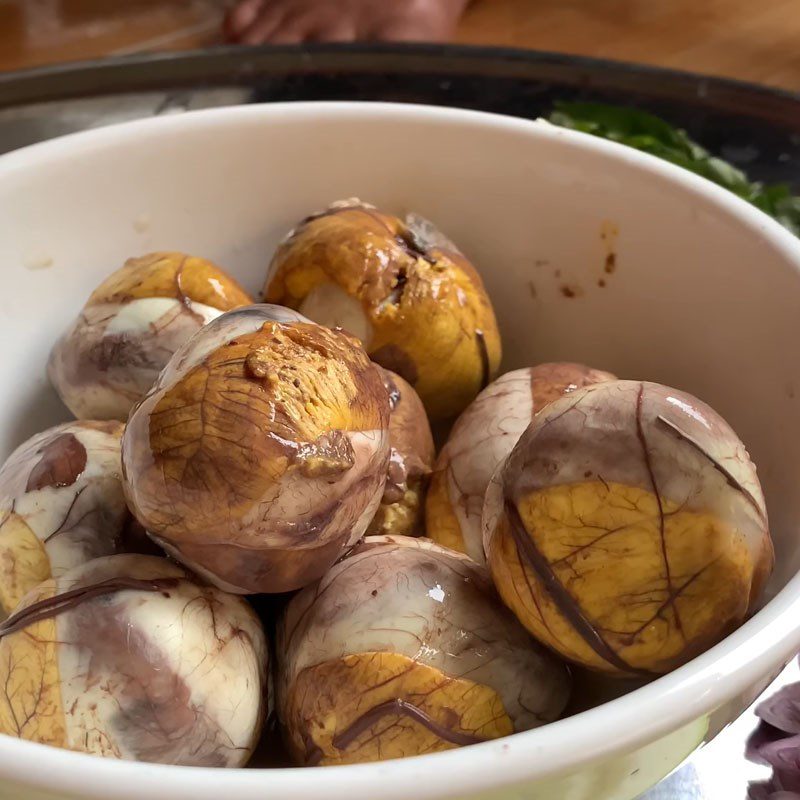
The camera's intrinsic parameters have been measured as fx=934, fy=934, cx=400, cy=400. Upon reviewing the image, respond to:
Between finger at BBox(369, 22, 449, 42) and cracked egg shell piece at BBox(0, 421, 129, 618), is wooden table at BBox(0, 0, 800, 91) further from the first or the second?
cracked egg shell piece at BBox(0, 421, 129, 618)

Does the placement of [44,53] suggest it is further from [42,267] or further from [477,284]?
[477,284]

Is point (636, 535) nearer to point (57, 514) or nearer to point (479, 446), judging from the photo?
point (479, 446)

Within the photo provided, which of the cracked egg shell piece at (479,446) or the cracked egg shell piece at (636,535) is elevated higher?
the cracked egg shell piece at (636,535)

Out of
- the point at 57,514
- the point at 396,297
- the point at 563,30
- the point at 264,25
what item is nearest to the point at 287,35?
the point at 264,25

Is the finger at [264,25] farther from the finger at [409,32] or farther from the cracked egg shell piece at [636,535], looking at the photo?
the cracked egg shell piece at [636,535]

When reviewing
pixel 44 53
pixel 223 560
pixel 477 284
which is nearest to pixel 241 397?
pixel 223 560

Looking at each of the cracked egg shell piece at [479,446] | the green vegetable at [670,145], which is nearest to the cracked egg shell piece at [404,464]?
the cracked egg shell piece at [479,446]

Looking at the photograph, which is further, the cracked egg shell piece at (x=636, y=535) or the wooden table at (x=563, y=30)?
the wooden table at (x=563, y=30)
